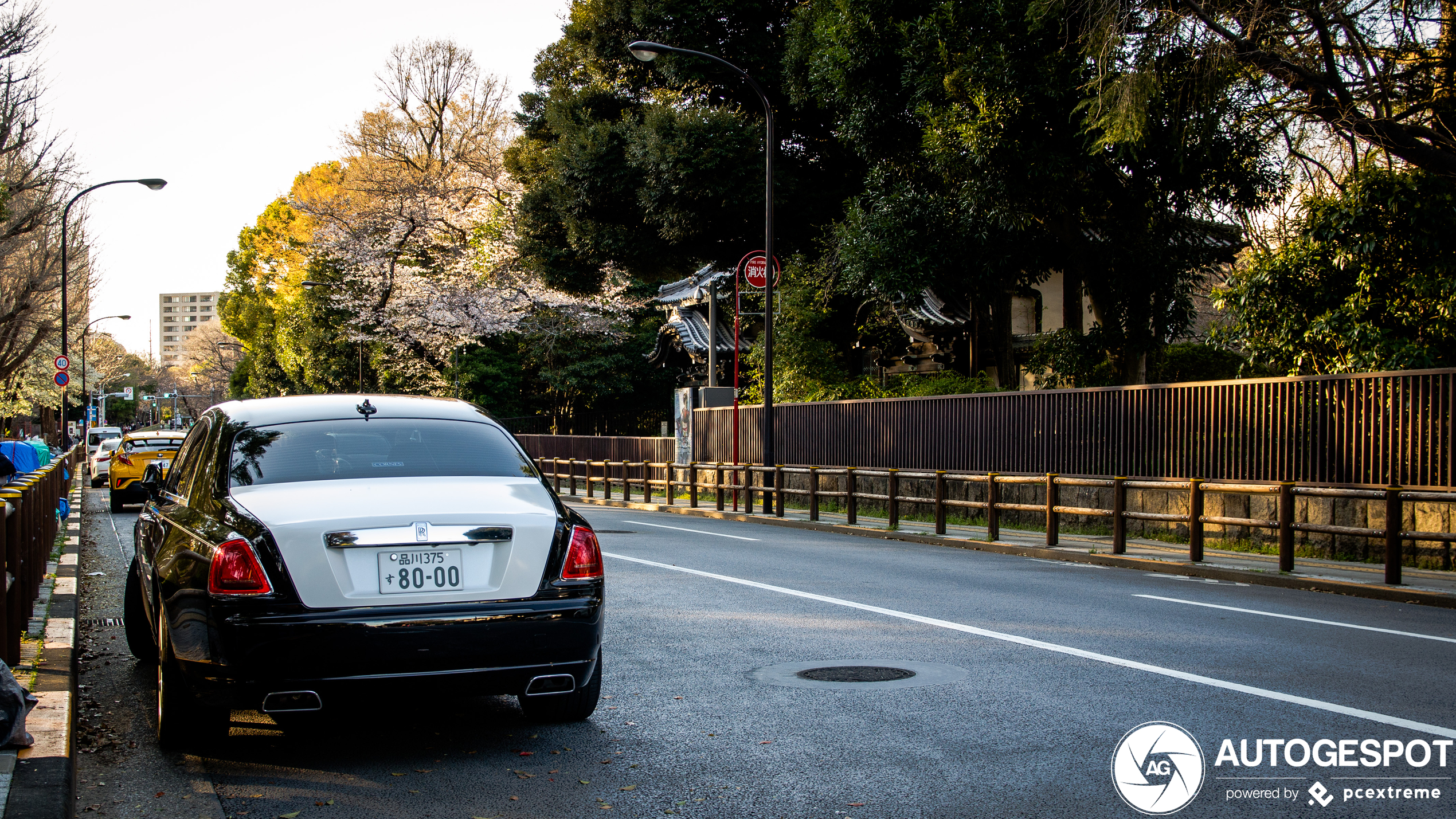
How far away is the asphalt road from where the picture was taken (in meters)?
4.67

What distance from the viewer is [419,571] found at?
506cm

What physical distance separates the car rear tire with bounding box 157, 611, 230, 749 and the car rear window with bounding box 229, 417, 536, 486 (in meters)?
0.84

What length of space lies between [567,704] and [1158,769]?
279cm

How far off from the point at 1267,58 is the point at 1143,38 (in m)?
2.87

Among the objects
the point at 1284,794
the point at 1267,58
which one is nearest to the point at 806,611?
the point at 1284,794

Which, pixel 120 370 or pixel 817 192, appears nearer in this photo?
pixel 817 192

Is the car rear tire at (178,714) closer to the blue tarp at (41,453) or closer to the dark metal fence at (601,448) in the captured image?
the blue tarp at (41,453)

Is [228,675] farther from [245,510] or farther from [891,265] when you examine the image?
[891,265]

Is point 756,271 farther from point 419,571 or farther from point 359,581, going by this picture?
point 359,581

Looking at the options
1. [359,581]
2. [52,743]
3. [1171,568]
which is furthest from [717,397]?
[52,743]

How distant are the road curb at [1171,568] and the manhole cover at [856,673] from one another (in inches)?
246

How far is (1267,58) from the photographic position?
13.5 metres

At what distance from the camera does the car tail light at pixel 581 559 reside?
5387 mm

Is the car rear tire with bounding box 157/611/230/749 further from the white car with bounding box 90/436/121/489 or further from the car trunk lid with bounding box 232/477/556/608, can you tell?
the white car with bounding box 90/436/121/489
